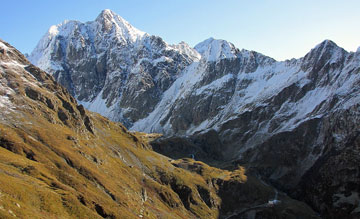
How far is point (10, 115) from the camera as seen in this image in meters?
152

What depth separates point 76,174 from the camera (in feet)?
440

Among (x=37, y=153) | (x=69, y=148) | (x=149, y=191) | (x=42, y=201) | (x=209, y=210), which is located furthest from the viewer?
(x=209, y=210)

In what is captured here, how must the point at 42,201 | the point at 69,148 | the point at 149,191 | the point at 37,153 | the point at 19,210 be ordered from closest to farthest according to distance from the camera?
the point at 19,210, the point at 42,201, the point at 37,153, the point at 69,148, the point at 149,191

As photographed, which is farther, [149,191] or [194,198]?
[194,198]

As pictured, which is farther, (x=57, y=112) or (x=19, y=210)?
(x=57, y=112)

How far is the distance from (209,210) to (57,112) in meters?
90.9

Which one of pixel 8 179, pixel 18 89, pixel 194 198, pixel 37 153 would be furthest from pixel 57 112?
pixel 8 179

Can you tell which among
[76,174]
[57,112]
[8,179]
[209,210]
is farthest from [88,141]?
[8,179]

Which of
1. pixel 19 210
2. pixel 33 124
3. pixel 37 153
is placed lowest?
pixel 19 210

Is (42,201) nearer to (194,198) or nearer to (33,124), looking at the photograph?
(33,124)

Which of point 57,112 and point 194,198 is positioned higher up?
point 57,112

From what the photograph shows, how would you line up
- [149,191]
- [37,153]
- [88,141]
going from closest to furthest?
[37,153]
[149,191]
[88,141]

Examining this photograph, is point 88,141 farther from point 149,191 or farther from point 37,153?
point 37,153

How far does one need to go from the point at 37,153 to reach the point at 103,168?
107 ft
